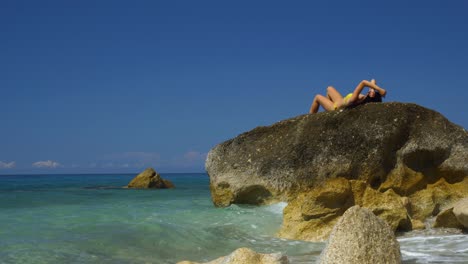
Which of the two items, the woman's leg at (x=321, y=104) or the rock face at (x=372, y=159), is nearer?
the rock face at (x=372, y=159)

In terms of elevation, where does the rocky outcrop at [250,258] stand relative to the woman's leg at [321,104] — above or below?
below

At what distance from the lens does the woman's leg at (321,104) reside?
39.5 feet

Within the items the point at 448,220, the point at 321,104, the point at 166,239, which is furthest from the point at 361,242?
the point at 321,104

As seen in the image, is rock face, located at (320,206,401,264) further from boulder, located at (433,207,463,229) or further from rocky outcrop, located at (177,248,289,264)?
boulder, located at (433,207,463,229)

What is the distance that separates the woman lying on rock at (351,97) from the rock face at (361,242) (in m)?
6.10

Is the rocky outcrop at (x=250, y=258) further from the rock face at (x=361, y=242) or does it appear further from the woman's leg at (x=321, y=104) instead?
the woman's leg at (x=321, y=104)

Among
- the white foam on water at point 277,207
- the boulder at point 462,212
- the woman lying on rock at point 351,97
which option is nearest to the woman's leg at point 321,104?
the woman lying on rock at point 351,97

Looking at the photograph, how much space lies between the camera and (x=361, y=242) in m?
5.38

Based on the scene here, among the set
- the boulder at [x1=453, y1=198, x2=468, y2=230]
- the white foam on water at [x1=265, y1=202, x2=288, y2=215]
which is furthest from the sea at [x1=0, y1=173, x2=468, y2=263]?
the boulder at [x1=453, y1=198, x2=468, y2=230]

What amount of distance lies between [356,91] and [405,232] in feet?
11.5

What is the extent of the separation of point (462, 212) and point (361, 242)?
3.75 meters

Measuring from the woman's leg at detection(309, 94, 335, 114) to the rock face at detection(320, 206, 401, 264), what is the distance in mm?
6555

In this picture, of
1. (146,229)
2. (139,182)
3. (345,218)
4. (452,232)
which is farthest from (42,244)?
(139,182)

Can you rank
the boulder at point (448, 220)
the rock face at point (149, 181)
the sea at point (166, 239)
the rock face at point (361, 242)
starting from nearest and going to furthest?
the rock face at point (361, 242)
the sea at point (166, 239)
the boulder at point (448, 220)
the rock face at point (149, 181)
